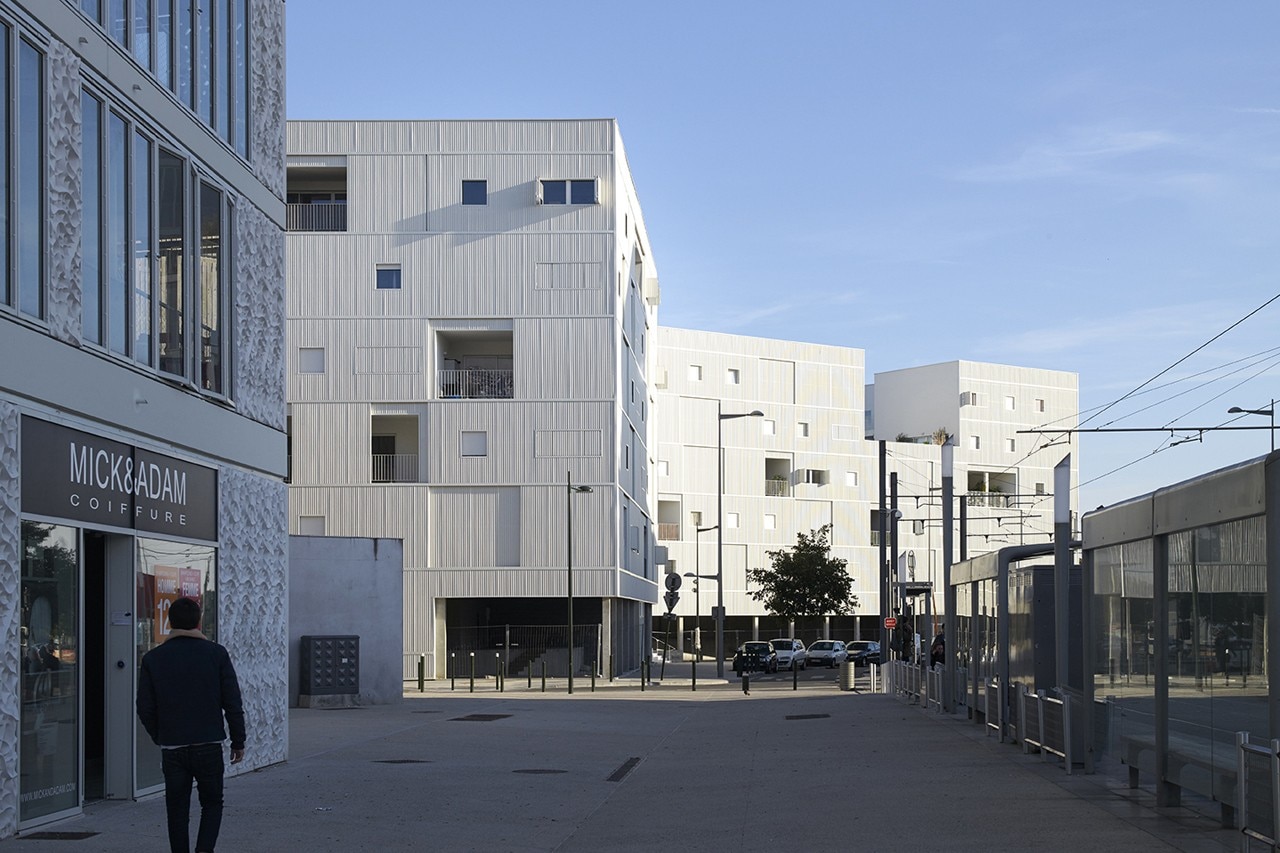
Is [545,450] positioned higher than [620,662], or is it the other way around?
[545,450]

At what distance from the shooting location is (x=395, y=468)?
53.1 meters

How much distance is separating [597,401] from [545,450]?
7.58 ft

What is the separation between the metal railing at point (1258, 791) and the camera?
359 inches

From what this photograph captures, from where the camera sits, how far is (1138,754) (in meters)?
13.8

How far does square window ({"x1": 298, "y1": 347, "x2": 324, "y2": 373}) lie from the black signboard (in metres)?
36.4

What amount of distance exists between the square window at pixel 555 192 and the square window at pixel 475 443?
802 centimetres

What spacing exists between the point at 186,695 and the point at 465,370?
1749 inches

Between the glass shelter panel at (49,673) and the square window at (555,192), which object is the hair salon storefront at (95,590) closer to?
the glass shelter panel at (49,673)

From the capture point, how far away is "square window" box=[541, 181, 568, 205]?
53.2 m

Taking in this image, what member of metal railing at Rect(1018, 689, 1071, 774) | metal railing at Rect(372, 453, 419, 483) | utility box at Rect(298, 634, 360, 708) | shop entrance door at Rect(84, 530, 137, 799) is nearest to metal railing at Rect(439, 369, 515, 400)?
metal railing at Rect(372, 453, 419, 483)

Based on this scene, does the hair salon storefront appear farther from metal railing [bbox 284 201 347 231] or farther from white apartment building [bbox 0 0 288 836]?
metal railing [bbox 284 201 347 231]

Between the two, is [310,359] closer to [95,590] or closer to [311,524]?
[311,524]

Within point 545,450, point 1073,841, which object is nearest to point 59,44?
point 1073,841

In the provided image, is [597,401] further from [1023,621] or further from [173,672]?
[173,672]
